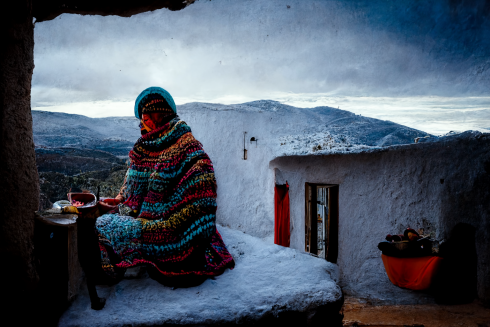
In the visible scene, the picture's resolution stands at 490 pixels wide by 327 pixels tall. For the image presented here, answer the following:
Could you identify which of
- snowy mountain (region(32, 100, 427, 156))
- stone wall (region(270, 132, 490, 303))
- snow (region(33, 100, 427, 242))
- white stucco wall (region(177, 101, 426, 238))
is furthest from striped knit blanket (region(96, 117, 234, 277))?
white stucco wall (region(177, 101, 426, 238))

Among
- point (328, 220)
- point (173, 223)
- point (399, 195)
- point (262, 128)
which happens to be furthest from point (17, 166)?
point (262, 128)

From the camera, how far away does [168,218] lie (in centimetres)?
184

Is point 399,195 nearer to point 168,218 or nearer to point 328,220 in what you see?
point 328,220

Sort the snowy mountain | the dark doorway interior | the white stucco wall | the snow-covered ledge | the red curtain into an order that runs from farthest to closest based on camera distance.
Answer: the white stucco wall < the red curtain < the dark doorway interior < the snowy mountain < the snow-covered ledge

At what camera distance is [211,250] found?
2.01 meters

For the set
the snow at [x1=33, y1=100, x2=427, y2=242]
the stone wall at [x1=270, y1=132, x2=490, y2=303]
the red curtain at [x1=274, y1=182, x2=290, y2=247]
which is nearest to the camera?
the stone wall at [x1=270, y1=132, x2=490, y2=303]

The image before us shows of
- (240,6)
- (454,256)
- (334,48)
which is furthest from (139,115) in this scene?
(454,256)

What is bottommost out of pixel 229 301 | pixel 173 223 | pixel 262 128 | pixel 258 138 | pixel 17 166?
pixel 229 301

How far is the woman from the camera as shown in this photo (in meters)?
1.78

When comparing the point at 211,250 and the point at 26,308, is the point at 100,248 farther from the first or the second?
the point at 211,250

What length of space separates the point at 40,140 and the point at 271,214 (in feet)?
15.7

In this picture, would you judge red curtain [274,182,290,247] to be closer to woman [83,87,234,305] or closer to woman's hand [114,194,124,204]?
woman [83,87,234,305]

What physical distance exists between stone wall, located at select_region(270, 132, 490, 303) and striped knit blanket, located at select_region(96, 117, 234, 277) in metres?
3.90

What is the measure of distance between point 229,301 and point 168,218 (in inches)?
23.7
